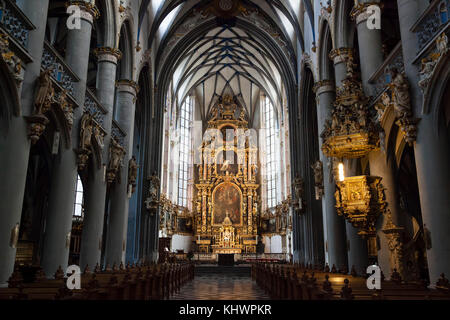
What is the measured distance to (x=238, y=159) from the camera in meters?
31.5

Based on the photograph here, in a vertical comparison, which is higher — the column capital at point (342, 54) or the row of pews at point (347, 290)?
the column capital at point (342, 54)

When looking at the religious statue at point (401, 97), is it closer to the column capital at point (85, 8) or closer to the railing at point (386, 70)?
the railing at point (386, 70)

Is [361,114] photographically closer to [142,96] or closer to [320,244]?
[320,244]

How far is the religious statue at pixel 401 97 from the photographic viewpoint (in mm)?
6602

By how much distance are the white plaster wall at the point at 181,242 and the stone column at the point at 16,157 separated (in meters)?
20.8

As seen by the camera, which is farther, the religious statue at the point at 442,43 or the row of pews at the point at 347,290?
the religious statue at the point at 442,43

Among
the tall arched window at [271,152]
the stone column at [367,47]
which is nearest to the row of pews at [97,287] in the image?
the stone column at [367,47]

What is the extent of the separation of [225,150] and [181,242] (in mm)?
8844

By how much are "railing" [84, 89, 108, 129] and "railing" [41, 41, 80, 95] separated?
1.04m

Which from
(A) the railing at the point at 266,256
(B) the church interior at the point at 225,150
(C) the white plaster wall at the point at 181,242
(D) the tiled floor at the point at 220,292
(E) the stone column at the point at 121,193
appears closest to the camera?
(B) the church interior at the point at 225,150

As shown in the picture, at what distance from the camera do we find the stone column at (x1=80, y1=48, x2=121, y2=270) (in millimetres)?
10617

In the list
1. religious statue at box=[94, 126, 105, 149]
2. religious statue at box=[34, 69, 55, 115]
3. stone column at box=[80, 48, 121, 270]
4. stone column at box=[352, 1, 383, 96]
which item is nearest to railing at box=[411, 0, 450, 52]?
stone column at box=[352, 1, 383, 96]

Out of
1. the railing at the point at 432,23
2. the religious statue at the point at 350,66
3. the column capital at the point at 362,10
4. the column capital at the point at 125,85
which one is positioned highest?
the column capital at the point at 125,85
